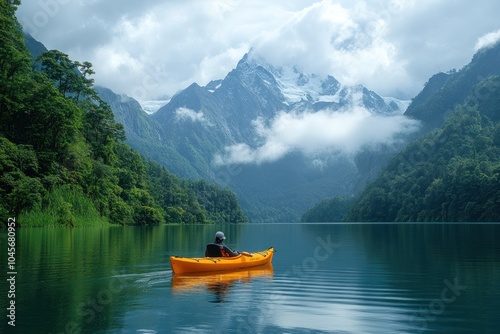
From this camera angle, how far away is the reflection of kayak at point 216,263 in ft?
86.4

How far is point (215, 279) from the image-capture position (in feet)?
85.5

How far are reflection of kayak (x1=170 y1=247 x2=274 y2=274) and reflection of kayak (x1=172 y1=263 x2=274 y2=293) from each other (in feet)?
0.88

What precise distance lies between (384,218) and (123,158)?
4150 inches

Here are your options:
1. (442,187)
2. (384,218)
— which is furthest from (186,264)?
(384,218)

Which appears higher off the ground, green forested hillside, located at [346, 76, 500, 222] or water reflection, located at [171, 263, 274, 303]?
green forested hillside, located at [346, 76, 500, 222]

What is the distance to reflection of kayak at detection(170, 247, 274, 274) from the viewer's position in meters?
26.3

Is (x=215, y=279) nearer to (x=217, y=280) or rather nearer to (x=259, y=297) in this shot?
(x=217, y=280)

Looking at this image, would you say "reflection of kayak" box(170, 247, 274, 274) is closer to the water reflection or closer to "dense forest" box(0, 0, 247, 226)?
the water reflection

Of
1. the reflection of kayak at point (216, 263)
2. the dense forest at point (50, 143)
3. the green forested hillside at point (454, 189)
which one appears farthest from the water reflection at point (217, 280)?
the green forested hillside at point (454, 189)

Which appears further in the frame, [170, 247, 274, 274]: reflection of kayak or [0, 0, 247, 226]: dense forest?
[0, 0, 247, 226]: dense forest

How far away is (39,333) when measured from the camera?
14125mm

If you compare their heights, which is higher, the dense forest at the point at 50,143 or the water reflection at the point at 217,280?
the dense forest at the point at 50,143

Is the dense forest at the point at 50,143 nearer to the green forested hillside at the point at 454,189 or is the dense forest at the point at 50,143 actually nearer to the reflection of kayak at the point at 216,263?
the reflection of kayak at the point at 216,263

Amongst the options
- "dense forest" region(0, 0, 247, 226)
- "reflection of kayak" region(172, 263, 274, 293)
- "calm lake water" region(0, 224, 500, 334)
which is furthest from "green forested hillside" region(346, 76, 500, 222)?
"reflection of kayak" region(172, 263, 274, 293)
